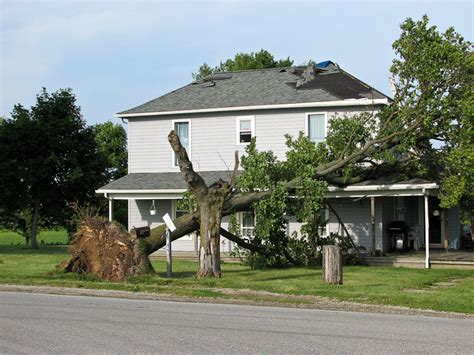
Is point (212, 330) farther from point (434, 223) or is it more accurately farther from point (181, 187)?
point (434, 223)

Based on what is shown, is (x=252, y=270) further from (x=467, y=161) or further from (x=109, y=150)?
(x=109, y=150)

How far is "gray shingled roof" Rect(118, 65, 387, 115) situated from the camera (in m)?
28.2

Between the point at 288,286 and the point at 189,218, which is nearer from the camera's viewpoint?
the point at 288,286

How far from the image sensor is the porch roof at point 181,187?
79.9 feet

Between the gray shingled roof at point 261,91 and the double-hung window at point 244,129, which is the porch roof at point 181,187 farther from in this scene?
the gray shingled roof at point 261,91

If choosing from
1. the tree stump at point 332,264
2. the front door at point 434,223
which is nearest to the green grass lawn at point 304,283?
the tree stump at point 332,264

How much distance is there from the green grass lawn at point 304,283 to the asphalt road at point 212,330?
77.5 inches

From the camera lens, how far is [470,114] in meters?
21.7

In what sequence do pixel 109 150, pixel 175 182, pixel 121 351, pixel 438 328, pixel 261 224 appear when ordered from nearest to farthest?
pixel 121 351, pixel 438 328, pixel 261 224, pixel 175 182, pixel 109 150

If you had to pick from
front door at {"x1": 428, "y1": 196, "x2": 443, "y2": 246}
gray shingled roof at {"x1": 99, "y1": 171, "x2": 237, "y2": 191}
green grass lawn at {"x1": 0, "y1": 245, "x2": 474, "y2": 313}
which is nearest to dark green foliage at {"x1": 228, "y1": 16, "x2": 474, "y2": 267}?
green grass lawn at {"x1": 0, "y1": 245, "x2": 474, "y2": 313}

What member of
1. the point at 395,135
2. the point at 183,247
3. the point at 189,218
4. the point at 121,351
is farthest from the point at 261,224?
the point at 121,351

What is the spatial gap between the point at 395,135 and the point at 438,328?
12012 mm

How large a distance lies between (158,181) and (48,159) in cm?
808

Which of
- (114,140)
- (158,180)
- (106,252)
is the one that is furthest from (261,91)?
(114,140)
